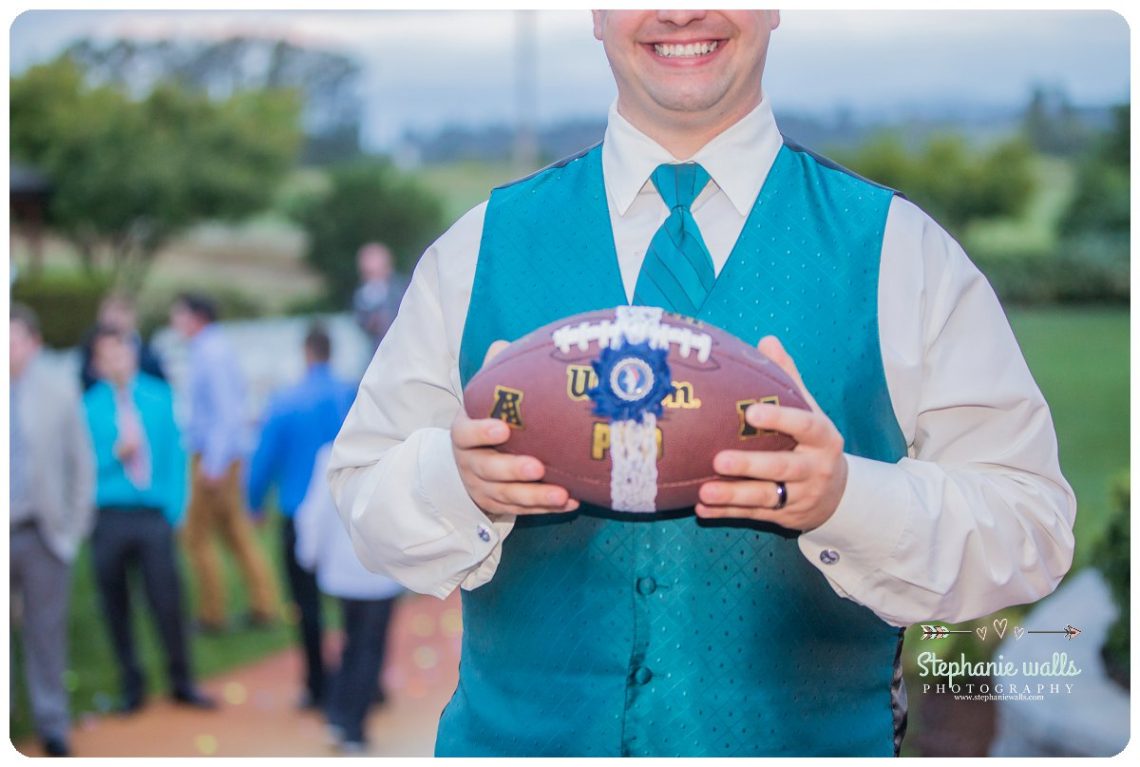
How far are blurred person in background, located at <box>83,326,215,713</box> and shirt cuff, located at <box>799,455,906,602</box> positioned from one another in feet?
9.37

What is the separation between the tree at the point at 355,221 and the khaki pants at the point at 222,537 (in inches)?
53.9

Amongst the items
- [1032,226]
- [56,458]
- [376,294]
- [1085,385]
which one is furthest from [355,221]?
[1085,385]

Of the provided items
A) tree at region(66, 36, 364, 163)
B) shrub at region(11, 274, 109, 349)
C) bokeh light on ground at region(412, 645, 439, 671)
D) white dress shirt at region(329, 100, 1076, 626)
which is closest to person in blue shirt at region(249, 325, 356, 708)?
bokeh light on ground at region(412, 645, 439, 671)

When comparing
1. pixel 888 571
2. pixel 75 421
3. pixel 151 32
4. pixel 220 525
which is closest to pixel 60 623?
pixel 75 421

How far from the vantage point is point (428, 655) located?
4.49 m

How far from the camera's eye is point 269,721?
3.91 m

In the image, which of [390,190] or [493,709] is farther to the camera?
[390,190]

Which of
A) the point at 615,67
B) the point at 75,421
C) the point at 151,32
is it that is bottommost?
the point at 75,421

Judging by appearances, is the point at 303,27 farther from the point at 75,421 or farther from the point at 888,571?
the point at 888,571

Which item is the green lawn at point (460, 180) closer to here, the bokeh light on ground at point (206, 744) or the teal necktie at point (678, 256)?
the bokeh light on ground at point (206, 744)

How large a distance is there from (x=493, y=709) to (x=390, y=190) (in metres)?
4.50

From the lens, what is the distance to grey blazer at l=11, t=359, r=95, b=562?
3.40m

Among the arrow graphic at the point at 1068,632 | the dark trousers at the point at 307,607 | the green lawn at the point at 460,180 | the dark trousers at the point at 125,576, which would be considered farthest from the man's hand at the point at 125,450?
the arrow graphic at the point at 1068,632

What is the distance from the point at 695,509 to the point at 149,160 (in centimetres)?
456
